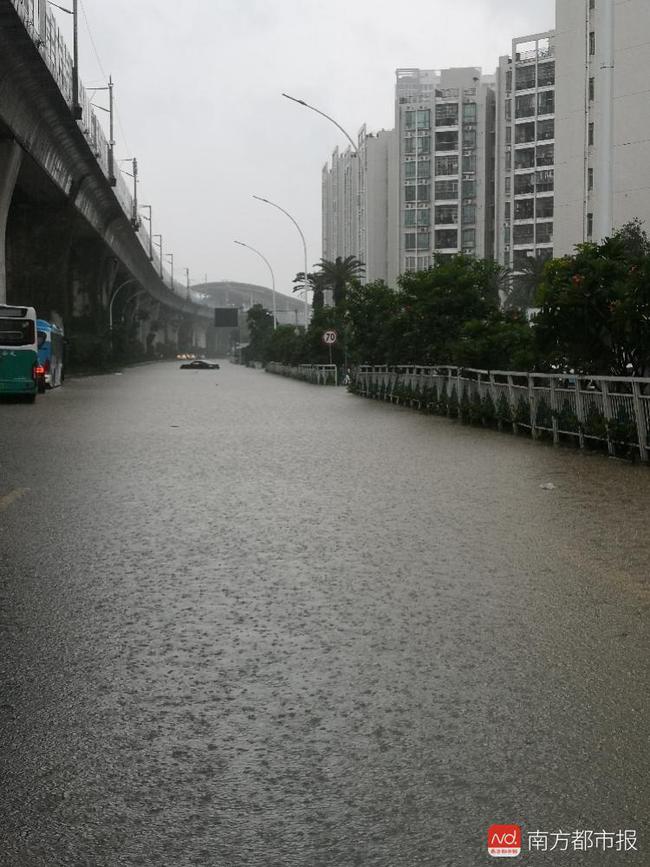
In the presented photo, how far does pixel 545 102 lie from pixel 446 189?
15851mm

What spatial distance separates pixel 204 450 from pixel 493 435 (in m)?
5.81

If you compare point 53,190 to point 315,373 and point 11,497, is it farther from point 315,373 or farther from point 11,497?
point 11,497

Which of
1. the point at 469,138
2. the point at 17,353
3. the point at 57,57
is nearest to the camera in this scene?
the point at 17,353

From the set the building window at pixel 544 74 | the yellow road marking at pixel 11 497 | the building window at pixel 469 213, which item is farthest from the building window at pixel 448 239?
the yellow road marking at pixel 11 497

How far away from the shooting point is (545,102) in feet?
383

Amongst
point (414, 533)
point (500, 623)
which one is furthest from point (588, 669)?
point (414, 533)

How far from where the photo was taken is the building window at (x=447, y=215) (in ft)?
420

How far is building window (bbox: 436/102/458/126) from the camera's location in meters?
127

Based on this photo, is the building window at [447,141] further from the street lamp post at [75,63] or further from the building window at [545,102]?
the street lamp post at [75,63]

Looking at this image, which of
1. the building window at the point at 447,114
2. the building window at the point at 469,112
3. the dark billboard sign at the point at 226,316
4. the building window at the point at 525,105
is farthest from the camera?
the dark billboard sign at the point at 226,316

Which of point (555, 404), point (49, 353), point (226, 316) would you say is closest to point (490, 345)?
point (555, 404)

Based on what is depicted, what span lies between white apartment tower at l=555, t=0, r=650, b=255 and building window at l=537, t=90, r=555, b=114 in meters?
29.5

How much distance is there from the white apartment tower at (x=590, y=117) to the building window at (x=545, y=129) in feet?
95.1

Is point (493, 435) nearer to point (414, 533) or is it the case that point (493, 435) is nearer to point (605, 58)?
point (605, 58)
